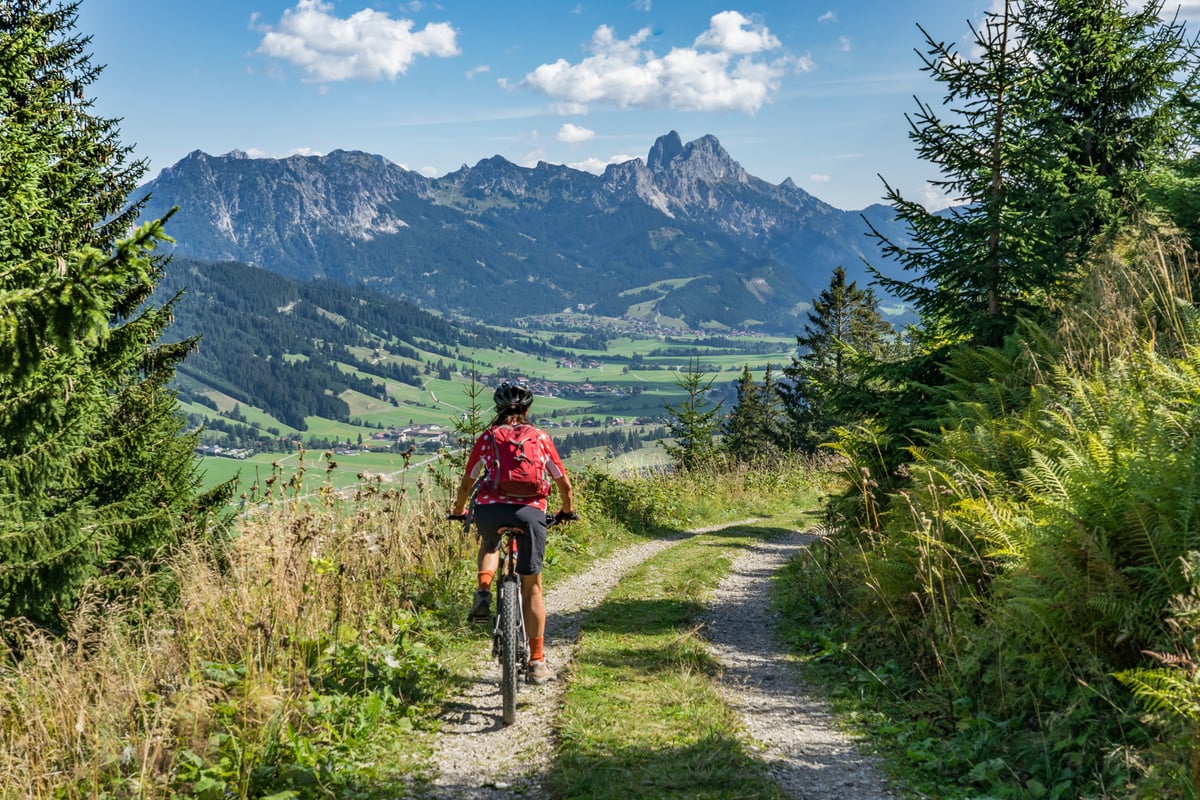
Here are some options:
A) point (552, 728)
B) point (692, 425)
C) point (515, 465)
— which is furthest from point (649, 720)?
point (692, 425)

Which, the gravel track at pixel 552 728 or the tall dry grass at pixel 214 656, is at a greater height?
the tall dry grass at pixel 214 656

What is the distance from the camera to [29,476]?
1083cm

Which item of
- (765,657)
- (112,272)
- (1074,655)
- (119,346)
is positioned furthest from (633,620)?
(119,346)

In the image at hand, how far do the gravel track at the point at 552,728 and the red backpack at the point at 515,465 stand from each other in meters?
1.84

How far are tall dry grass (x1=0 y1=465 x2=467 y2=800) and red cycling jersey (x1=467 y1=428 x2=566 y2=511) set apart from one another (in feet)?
5.44

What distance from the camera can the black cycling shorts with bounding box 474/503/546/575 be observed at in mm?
6141

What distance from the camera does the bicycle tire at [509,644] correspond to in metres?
5.92

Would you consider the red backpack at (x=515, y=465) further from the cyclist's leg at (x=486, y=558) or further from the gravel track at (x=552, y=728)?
the gravel track at (x=552, y=728)

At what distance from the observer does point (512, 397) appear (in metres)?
6.41

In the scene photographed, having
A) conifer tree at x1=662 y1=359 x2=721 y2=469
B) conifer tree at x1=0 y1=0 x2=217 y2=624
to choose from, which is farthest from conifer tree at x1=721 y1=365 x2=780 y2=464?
conifer tree at x1=0 y1=0 x2=217 y2=624

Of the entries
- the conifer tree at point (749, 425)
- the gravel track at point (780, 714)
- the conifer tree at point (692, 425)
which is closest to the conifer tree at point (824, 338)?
the conifer tree at point (749, 425)

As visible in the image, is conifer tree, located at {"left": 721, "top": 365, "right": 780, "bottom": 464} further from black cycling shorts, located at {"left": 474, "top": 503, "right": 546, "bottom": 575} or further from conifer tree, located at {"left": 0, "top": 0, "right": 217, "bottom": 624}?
black cycling shorts, located at {"left": 474, "top": 503, "right": 546, "bottom": 575}

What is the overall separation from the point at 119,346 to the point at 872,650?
41.0 ft

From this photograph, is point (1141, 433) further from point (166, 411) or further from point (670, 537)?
point (166, 411)
